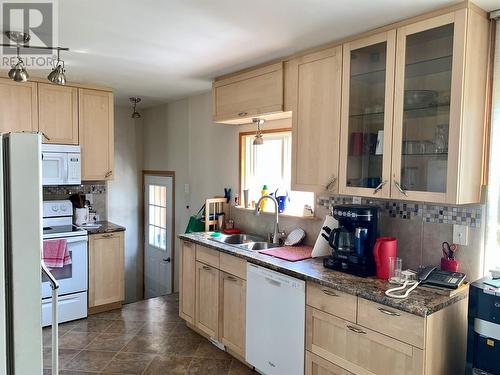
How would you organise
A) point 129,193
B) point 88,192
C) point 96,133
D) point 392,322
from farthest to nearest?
1. point 129,193
2. point 88,192
3. point 96,133
4. point 392,322

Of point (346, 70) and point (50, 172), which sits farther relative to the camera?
point (50, 172)

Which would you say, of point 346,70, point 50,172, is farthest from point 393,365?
point 50,172

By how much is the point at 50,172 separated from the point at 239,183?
6.09ft

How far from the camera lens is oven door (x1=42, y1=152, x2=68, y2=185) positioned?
3615mm

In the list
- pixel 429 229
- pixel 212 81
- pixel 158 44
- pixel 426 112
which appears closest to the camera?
pixel 426 112

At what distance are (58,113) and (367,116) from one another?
3037 millimetres

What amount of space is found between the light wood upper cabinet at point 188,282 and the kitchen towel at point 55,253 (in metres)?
1.11

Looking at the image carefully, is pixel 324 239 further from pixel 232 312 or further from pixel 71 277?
pixel 71 277

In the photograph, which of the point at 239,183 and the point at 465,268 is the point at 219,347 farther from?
the point at 465,268

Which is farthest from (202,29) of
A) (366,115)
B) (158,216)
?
(158,216)

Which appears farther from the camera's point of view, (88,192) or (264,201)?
(88,192)

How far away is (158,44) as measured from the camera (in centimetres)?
256

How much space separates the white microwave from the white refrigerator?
10.3 ft

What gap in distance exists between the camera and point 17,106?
3.53 meters
